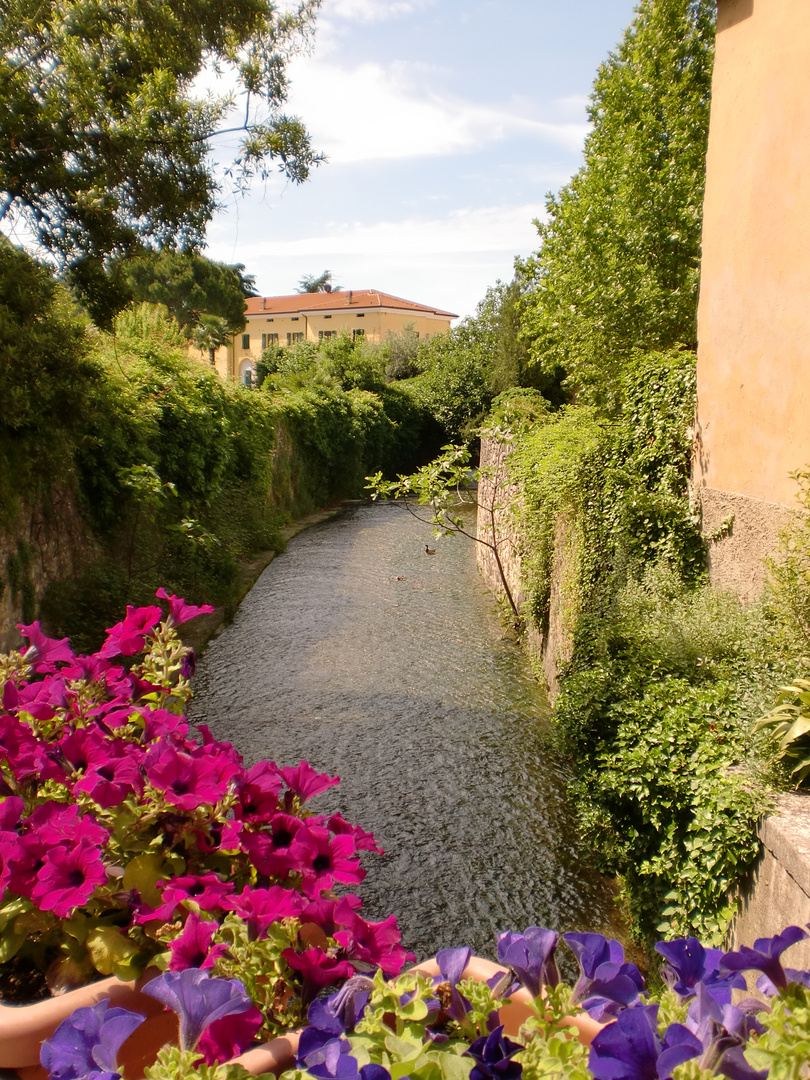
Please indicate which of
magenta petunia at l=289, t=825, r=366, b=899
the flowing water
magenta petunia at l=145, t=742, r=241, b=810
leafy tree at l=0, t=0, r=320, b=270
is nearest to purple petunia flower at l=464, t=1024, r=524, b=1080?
magenta petunia at l=289, t=825, r=366, b=899

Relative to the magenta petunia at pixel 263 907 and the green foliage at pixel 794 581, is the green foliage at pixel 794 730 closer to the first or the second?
the green foliage at pixel 794 581

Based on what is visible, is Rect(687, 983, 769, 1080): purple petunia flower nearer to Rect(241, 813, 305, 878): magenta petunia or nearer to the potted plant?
the potted plant

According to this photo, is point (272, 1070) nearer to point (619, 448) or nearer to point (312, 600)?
point (619, 448)

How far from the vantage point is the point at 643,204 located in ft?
38.7

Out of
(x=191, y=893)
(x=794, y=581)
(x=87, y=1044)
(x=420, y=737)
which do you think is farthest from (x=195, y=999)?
(x=420, y=737)

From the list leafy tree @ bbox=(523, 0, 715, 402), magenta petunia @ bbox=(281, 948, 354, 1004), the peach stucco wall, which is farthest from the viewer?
leafy tree @ bbox=(523, 0, 715, 402)

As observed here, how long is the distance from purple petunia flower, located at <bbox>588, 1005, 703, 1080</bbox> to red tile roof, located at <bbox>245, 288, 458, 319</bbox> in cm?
5807

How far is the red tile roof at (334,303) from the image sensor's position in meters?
57.5

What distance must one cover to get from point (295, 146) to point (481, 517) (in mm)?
6725

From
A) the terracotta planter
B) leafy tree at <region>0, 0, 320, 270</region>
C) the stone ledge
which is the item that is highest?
leafy tree at <region>0, 0, 320, 270</region>

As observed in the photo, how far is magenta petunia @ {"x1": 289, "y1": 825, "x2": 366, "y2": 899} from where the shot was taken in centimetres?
136

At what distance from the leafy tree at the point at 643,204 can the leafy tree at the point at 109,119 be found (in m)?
6.10

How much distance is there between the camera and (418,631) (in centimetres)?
966

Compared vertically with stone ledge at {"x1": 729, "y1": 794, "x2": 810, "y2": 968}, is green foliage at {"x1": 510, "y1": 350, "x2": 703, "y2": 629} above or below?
above
